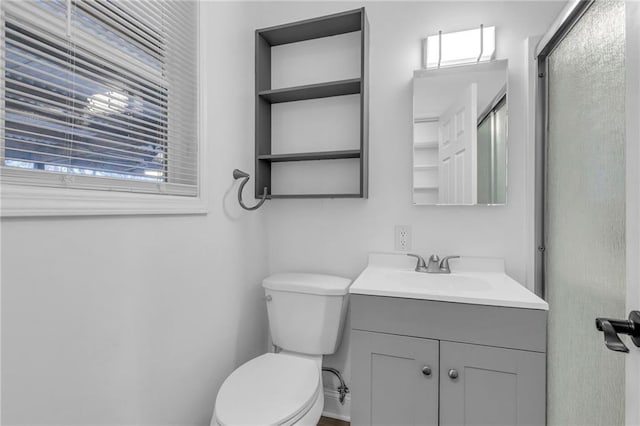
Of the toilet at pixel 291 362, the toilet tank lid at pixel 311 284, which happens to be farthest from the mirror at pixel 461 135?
the toilet at pixel 291 362

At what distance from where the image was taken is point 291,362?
1393 mm

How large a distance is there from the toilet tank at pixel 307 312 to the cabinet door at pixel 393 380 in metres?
0.29

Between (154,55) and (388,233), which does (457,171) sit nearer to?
(388,233)

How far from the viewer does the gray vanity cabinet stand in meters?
1.08

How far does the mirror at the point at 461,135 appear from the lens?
1.52 metres

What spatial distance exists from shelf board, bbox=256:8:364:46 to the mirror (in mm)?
433

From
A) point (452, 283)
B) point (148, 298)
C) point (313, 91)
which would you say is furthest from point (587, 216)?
point (148, 298)

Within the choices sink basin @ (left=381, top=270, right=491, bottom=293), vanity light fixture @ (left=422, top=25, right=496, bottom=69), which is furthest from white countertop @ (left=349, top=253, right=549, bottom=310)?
vanity light fixture @ (left=422, top=25, right=496, bottom=69)

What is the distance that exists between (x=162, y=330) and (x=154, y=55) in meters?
1.03

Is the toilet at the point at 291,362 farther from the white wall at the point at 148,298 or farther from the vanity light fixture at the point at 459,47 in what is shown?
the vanity light fixture at the point at 459,47

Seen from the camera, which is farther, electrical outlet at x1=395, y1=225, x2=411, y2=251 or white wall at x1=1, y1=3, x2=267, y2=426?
electrical outlet at x1=395, y1=225, x2=411, y2=251

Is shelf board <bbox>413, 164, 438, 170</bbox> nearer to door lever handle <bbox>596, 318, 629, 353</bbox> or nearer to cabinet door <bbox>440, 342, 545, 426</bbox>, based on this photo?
cabinet door <bbox>440, 342, 545, 426</bbox>

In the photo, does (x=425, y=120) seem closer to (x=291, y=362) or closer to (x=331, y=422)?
(x=291, y=362)

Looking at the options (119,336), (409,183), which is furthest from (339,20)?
(119,336)
